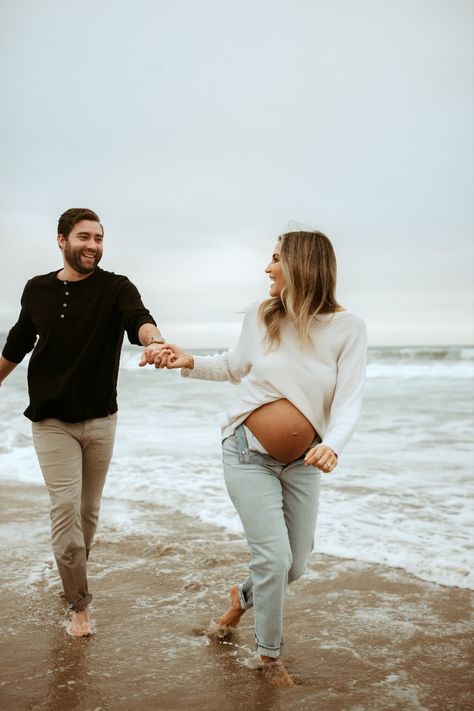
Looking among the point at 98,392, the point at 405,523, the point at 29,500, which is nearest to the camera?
the point at 98,392

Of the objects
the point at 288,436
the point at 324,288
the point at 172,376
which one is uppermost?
the point at 324,288

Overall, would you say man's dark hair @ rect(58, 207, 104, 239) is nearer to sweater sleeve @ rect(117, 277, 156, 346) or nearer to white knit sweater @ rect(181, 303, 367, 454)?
sweater sleeve @ rect(117, 277, 156, 346)

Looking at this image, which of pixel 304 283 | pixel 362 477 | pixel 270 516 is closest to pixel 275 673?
pixel 270 516

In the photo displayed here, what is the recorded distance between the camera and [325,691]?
3275mm

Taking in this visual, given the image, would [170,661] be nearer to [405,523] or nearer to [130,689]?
[130,689]

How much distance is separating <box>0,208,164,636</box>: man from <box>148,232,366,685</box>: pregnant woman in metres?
0.78

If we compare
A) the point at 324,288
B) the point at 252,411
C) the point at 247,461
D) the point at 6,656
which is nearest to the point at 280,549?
the point at 247,461

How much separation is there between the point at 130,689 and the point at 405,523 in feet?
12.3

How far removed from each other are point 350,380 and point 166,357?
1022 mm

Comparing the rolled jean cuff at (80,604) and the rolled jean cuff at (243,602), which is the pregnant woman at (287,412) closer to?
the rolled jean cuff at (243,602)

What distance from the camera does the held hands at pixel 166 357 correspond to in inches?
142

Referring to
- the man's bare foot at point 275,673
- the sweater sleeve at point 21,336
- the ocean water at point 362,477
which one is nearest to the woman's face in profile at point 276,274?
the sweater sleeve at point 21,336

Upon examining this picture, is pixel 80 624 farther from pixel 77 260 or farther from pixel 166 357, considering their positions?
pixel 77 260

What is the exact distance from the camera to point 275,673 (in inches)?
131
